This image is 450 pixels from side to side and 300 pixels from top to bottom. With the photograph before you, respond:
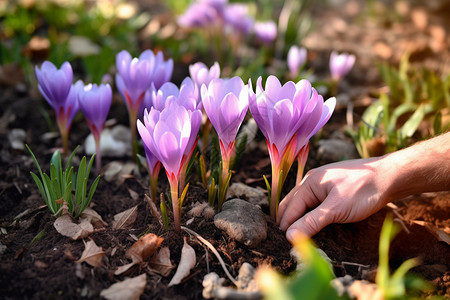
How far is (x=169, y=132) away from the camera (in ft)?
3.92

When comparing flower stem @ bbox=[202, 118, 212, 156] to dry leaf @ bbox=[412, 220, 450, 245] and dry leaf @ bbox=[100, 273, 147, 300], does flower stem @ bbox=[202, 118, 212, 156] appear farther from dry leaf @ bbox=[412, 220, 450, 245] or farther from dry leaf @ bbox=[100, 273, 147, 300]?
dry leaf @ bbox=[412, 220, 450, 245]

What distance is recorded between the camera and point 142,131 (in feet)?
4.07

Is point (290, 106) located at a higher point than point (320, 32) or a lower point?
higher

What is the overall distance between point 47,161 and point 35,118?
16.3 inches

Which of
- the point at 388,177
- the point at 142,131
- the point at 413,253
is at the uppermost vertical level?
the point at 142,131

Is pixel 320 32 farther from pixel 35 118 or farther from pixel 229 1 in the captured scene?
pixel 35 118

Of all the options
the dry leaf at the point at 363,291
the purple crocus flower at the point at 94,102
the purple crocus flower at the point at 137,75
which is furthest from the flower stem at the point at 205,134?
the dry leaf at the point at 363,291

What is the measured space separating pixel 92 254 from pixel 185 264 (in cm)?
26

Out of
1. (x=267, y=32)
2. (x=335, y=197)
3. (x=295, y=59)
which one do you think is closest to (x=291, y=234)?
(x=335, y=197)

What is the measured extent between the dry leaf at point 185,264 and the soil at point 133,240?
2 cm

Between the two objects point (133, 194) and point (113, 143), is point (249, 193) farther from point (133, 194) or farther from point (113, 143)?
point (113, 143)

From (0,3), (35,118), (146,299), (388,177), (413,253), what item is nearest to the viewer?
(146,299)

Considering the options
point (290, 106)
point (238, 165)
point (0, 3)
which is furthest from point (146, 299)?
point (0, 3)

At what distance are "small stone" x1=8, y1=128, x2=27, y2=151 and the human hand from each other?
1.20 meters
